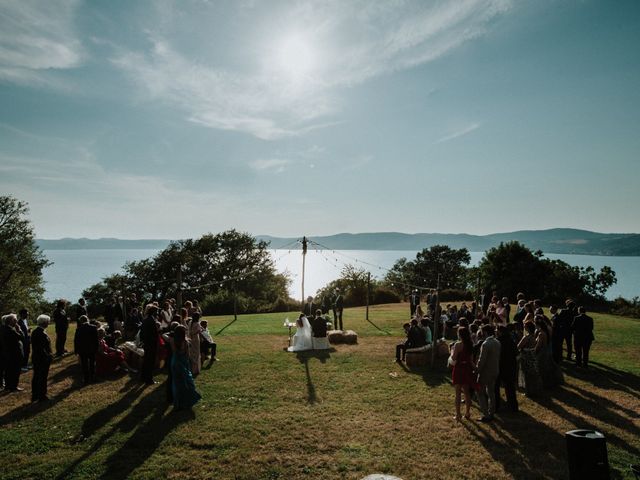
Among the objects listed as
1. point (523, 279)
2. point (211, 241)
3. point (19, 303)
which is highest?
point (211, 241)

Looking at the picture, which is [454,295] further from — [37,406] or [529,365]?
[37,406]

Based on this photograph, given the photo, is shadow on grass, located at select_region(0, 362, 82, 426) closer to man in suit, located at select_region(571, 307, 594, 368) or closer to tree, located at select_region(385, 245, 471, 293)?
man in suit, located at select_region(571, 307, 594, 368)

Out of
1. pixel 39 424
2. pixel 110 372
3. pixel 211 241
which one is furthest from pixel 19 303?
pixel 39 424

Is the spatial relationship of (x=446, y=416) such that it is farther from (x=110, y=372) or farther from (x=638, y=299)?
(x=638, y=299)

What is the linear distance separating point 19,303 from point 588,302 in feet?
193

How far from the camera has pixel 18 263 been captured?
44.3m

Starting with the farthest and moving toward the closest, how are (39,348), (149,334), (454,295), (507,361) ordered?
(454,295)
(149,334)
(39,348)
(507,361)

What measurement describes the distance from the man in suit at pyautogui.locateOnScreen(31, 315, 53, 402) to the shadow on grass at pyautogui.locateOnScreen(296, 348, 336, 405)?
281 inches

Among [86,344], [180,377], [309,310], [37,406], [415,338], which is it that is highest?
[309,310]

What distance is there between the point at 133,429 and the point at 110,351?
546 centimetres

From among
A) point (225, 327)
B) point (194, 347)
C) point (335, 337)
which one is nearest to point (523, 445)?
point (194, 347)

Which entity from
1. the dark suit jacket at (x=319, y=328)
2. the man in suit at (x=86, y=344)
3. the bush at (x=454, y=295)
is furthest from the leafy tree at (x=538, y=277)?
the man in suit at (x=86, y=344)

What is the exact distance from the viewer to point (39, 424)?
899cm

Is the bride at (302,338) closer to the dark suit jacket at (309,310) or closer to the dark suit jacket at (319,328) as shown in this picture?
the dark suit jacket at (319,328)
